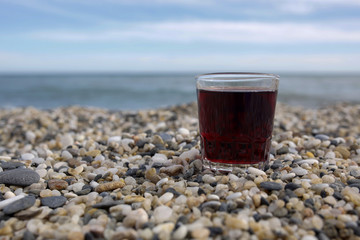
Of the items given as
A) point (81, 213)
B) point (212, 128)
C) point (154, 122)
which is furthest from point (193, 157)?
point (154, 122)

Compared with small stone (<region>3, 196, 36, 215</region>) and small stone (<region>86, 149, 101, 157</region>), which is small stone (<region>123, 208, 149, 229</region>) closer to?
small stone (<region>3, 196, 36, 215</region>)

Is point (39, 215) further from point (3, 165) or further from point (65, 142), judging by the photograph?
point (65, 142)

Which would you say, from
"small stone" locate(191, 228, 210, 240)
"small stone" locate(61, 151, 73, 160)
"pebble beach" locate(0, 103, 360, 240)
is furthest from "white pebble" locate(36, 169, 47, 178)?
"small stone" locate(191, 228, 210, 240)

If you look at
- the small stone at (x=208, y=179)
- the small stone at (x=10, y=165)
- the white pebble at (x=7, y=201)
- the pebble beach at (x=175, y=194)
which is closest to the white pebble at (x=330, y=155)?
the pebble beach at (x=175, y=194)

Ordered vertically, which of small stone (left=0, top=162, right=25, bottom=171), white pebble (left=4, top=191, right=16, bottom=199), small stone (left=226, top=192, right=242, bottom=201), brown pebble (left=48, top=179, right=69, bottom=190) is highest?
small stone (left=226, top=192, right=242, bottom=201)

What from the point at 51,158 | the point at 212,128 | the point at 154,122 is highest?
the point at 212,128

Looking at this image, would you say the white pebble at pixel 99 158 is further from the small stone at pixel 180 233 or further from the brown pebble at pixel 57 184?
the small stone at pixel 180 233
